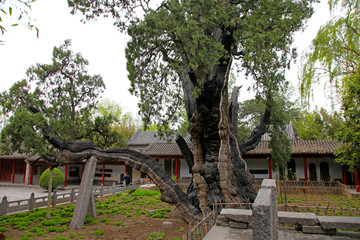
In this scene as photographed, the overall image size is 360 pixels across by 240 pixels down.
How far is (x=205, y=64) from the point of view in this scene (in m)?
6.51

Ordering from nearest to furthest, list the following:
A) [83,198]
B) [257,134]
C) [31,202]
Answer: [83,198]
[31,202]
[257,134]

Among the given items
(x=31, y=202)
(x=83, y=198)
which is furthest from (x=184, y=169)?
(x=83, y=198)

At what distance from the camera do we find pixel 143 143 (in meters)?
30.7

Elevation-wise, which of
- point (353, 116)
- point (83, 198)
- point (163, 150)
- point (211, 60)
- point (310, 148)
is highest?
point (211, 60)

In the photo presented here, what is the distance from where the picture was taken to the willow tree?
255 inches

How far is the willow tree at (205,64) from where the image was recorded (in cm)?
649

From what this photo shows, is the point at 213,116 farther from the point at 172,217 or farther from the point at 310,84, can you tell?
the point at 172,217

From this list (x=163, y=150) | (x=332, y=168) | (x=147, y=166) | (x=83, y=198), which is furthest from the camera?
(x=163, y=150)

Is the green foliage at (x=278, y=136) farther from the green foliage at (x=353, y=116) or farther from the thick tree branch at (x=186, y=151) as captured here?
the thick tree branch at (x=186, y=151)

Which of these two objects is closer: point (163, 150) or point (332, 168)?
point (332, 168)

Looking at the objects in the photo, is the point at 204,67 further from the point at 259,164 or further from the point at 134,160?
the point at 259,164

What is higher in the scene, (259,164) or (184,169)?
(259,164)

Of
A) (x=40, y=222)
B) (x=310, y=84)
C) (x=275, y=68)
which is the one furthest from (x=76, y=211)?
(x=310, y=84)

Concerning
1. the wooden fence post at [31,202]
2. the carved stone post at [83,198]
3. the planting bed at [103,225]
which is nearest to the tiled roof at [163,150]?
the planting bed at [103,225]
